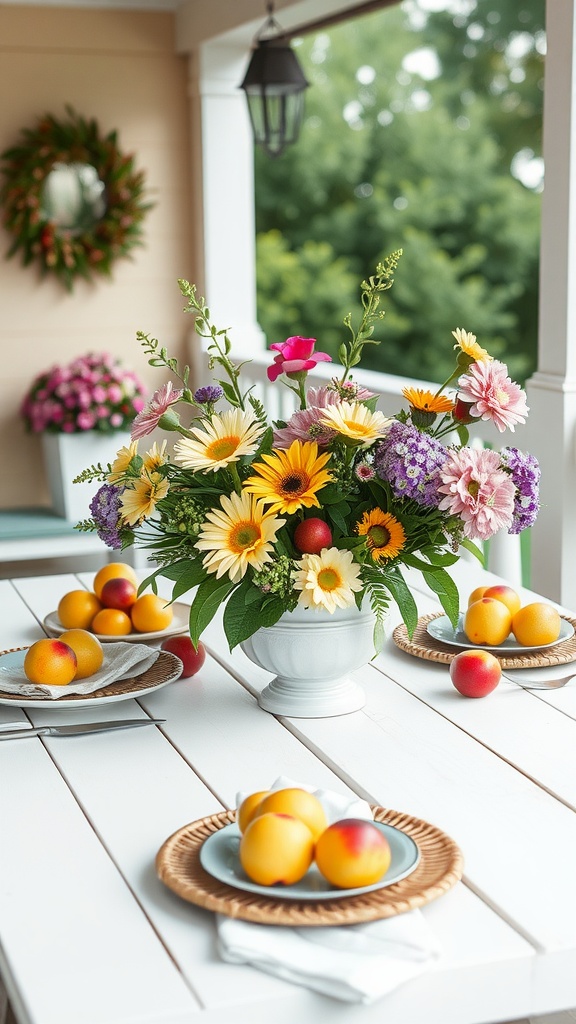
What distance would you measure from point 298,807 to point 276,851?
6 centimetres

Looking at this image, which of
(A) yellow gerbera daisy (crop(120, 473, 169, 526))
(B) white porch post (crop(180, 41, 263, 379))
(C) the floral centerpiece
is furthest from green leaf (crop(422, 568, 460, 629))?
(B) white porch post (crop(180, 41, 263, 379))

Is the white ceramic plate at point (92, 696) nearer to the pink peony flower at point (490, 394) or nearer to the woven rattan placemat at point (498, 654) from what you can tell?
the woven rattan placemat at point (498, 654)

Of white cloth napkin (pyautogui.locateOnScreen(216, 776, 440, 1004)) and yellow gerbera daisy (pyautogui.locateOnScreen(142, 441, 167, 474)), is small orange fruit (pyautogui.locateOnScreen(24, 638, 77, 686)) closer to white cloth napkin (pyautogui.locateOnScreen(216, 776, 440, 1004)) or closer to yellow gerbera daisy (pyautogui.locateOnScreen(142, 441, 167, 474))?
yellow gerbera daisy (pyautogui.locateOnScreen(142, 441, 167, 474))

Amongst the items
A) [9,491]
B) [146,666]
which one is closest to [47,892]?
[146,666]

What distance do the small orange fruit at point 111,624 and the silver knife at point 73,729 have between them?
32cm

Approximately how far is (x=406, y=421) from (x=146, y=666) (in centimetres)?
49

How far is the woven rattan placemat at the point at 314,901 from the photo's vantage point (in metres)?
1.00

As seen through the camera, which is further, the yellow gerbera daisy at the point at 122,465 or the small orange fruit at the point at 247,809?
the yellow gerbera daisy at the point at 122,465

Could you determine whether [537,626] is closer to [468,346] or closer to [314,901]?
[468,346]

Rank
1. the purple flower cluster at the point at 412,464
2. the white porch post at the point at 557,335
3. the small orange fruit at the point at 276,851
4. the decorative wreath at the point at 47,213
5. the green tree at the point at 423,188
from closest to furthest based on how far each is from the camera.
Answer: the small orange fruit at the point at 276,851
the purple flower cluster at the point at 412,464
the white porch post at the point at 557,335
the decorative wreath at the point at 47,213
the green tree at the point at 423,188

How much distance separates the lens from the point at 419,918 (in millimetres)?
1008

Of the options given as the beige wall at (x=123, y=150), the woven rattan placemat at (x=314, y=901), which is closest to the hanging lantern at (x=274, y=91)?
the beige wall at (x=123, y=150)

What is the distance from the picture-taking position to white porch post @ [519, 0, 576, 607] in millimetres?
2656

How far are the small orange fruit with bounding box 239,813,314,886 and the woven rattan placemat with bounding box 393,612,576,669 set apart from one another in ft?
2.23
